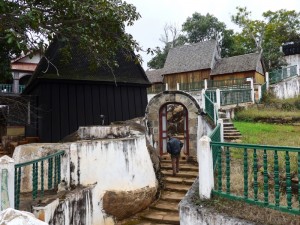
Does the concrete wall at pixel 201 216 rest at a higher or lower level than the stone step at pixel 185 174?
higher

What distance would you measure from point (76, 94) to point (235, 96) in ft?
31.8

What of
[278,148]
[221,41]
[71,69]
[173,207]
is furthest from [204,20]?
[278,148]

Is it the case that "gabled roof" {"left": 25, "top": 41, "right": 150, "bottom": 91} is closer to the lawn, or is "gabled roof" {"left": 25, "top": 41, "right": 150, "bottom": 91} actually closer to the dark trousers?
the dark trousers

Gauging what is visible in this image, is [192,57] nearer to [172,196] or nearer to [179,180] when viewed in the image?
[179,180]

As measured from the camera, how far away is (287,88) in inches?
822

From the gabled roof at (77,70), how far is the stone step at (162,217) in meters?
4.95

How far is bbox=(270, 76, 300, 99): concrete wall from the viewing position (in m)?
19.7

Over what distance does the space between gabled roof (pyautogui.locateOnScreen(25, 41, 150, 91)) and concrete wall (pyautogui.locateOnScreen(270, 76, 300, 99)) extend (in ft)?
39.2

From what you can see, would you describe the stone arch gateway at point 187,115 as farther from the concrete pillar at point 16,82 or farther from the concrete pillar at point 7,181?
the concrete pillar at point 16,82

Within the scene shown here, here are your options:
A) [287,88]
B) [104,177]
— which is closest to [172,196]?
[104,177]

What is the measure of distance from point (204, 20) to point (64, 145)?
108 ft

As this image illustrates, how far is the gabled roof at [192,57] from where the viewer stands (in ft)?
90.2

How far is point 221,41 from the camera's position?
36312mm

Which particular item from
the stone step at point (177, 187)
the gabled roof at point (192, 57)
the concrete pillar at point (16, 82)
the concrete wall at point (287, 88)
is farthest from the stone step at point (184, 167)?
the gabled roof at point (192, 57)
